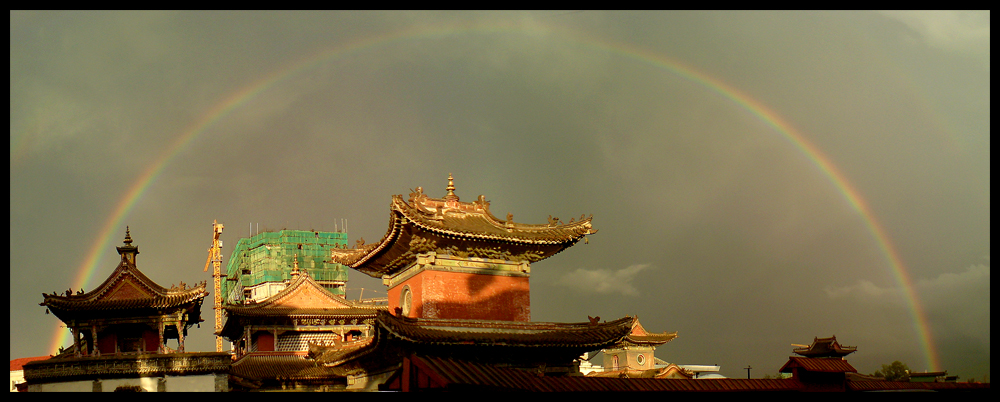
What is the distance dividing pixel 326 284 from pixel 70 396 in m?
90.0

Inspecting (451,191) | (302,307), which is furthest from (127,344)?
(451,191)

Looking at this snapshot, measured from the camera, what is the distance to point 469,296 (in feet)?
97.7

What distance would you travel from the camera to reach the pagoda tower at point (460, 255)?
29156 mm

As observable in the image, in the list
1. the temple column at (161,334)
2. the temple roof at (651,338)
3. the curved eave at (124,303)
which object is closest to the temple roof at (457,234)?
the curved eave at (124,303)

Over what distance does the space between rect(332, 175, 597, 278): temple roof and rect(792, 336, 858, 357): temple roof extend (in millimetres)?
17638

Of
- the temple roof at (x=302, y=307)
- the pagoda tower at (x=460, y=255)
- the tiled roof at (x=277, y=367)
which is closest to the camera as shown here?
the pagoda tower at (x=460, y=255)

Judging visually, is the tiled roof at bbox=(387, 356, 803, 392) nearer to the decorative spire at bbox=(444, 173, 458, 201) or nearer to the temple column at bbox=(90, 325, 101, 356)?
the decorative spire at bbox=(444, 173, 458, 201)

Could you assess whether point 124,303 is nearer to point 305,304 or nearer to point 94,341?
point 94,341

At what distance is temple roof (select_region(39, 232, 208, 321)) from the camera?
40.8 metres

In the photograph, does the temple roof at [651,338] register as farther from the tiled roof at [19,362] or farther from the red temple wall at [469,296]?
the tiled roof at [19,362]

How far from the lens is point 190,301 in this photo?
42.6 metres

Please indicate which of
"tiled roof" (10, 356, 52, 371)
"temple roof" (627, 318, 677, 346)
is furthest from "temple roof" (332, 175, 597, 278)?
"tiled roof" (10, 356, 52, 371)

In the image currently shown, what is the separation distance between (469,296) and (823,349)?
2265cm

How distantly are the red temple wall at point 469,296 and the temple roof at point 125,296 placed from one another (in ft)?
58.0
